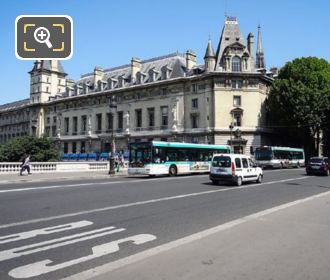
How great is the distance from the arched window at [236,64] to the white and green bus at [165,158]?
3047 centimetres

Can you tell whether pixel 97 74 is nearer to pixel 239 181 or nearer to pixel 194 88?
pixel 194 88

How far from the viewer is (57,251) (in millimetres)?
6535

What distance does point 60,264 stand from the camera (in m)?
5.81

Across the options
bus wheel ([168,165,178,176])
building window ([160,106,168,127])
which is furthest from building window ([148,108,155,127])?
bus wheel ([168,165,178,176])

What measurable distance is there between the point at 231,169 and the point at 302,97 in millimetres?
37679

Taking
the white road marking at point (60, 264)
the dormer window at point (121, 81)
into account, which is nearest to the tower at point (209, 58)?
the dormer window at point (121, 81)

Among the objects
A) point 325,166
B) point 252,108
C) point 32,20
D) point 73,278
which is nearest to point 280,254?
point 73,278

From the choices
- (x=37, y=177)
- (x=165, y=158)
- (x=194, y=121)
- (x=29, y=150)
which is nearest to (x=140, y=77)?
(x=194, y=121)

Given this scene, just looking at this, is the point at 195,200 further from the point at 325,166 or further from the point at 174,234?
the point at 325,166

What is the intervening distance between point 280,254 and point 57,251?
12.4 ft

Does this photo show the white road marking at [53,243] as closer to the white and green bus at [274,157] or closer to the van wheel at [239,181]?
the van wheel at [239,181]

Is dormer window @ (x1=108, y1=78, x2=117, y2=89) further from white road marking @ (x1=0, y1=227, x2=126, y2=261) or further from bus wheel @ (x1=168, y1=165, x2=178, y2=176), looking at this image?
white road marking @ (x1=0, y1=227, x2=126, y2=261)

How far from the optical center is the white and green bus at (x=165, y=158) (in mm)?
27828

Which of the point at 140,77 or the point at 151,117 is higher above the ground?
the point at 140,77
